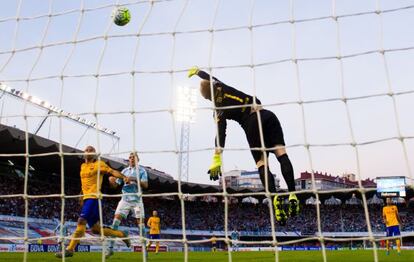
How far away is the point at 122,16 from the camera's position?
6137mm

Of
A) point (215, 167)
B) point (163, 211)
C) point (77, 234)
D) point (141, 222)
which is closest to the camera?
point (215, 167)

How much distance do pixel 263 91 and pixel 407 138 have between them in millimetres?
1865

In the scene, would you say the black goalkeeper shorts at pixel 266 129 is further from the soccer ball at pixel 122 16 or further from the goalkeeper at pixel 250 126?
the soccer ball at pixel 122 16

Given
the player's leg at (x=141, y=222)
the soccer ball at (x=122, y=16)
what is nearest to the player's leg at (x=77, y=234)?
the player's leg at (x=141, y=222)

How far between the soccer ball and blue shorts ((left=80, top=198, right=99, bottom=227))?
9.13 feet

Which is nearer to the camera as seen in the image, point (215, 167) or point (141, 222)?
point (215, 167)

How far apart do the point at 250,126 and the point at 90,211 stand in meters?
3.15

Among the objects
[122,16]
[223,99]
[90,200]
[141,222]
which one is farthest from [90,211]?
[223,99]

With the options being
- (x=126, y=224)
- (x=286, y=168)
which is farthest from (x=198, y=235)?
(x=286, y=168)

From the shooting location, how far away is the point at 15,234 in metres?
23.9

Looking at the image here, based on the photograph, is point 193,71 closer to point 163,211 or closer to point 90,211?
point 90,211

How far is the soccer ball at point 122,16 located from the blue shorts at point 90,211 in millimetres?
2784

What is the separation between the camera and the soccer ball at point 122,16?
19.7 ft

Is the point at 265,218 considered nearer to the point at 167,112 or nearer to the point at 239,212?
the point at 239,212
